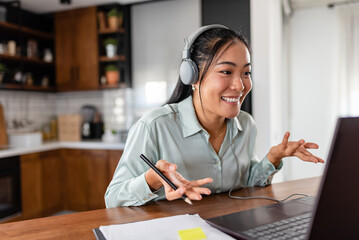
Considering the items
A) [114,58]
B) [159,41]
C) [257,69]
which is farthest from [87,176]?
[257,69]

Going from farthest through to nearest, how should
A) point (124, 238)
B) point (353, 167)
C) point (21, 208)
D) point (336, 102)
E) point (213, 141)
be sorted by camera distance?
point (336, 102)
point (21, 208)
point (213, 141)
point (124, 238)
point (353, 167)

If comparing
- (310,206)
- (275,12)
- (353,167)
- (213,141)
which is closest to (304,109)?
(275,12)

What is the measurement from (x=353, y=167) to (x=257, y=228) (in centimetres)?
27

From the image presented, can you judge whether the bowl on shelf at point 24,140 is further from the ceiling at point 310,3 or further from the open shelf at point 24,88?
the ceiling at point 310,3

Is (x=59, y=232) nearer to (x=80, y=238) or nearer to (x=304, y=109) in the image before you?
(x=80, y=238)

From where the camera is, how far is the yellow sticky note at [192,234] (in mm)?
698

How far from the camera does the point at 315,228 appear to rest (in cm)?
52

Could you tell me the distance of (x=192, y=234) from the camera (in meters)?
0.71

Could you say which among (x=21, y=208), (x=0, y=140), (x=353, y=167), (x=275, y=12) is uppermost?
(x=275, y=12)

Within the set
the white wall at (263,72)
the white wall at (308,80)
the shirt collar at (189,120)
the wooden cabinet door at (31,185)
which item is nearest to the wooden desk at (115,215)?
the shirt collar at (189,120)

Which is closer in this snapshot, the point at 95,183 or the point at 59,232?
the point at 59,232

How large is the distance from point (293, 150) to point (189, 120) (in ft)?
1.33

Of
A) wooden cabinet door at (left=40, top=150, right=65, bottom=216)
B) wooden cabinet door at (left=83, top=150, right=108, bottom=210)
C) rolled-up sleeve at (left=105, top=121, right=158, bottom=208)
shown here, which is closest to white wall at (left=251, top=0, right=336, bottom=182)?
wooden cabinet door at (left=83, top=150, right=108, bottom=210)

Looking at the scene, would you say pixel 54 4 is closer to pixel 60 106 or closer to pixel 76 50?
pixel 76 50
